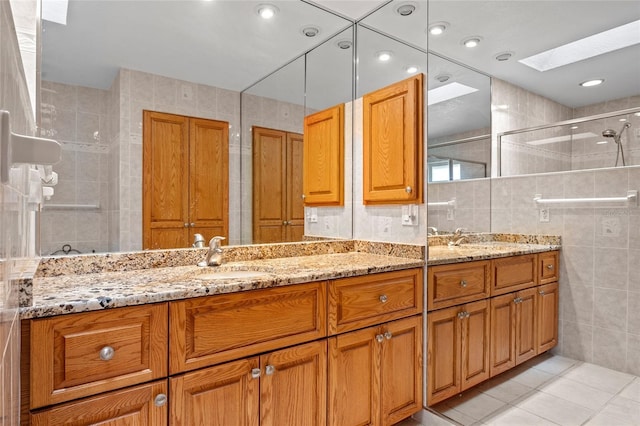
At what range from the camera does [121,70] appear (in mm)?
1627

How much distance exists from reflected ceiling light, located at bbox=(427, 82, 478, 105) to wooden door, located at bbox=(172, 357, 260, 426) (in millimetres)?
1684

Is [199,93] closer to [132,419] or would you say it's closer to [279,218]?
[279,218]

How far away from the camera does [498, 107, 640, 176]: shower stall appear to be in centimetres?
160

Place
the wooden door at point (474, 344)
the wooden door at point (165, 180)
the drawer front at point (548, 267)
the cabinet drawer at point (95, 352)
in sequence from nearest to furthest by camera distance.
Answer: the cabinet drawer at point (95, 352), the wooden door at point (165, 180), the drawer front at point (548, 267), the wooden door at point (474, 344)

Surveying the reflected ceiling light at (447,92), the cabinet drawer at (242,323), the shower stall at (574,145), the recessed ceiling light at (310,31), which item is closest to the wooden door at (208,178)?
the cabinet drawer at (242,323)

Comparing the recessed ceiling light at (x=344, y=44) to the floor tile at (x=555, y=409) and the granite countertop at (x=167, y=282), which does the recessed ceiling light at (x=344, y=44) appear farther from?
the floor tile at (x=555, y=409)

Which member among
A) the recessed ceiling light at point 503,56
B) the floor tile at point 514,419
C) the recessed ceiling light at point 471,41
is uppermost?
the recessed ceiling light at point 471,41

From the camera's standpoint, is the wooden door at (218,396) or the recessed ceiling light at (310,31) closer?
the wooden door at (218,396)

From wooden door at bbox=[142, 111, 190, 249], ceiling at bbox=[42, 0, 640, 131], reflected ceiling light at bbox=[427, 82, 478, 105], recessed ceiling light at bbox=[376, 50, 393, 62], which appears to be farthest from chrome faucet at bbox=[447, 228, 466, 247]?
wooden door at bbox=[142, 111, 190, 249]

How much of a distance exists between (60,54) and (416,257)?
1906mm

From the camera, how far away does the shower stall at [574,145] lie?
5.25 ft

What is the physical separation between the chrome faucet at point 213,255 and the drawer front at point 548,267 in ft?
5.68

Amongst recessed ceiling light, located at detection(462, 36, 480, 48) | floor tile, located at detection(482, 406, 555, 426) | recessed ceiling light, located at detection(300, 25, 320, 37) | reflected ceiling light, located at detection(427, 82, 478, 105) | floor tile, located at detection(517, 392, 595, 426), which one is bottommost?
floor tile, located at detection(482, 406, 555, 426)

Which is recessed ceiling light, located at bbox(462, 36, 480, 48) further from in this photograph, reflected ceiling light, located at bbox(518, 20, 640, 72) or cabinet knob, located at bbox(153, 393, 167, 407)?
cabinet knob, located at bbox(153, 393, 167, 407)
